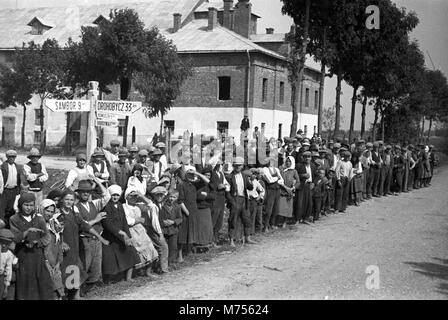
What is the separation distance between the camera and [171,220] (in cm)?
798

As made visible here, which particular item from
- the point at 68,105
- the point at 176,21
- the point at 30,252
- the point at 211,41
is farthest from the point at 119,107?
the point at 176,21

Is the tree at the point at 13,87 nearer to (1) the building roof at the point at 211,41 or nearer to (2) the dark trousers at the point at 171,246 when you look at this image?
(1) the building roof at the point at 211,41

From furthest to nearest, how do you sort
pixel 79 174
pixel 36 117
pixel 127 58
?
pixel 36 117 → pixel 127 58 → pixel 79 174

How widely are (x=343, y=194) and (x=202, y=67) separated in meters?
22.0

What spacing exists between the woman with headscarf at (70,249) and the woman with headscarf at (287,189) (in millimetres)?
5868

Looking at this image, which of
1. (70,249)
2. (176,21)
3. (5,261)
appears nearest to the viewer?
(5,261)

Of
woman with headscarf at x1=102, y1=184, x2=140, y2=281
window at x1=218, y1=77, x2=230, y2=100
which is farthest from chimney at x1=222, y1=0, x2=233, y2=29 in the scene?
woman with headscarf at x1=102, y1=184, x2=140, y2=281

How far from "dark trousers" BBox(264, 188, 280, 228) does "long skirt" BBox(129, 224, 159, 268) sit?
4.05 metres

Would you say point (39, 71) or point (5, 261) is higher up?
point (39, 71)

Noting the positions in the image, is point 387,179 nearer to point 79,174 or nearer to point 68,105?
point 68,105

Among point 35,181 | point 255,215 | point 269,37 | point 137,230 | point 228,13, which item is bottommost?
point 255,215

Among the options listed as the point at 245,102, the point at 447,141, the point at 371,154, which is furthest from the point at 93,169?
the point at 447,141

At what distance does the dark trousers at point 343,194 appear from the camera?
45.2 feet
